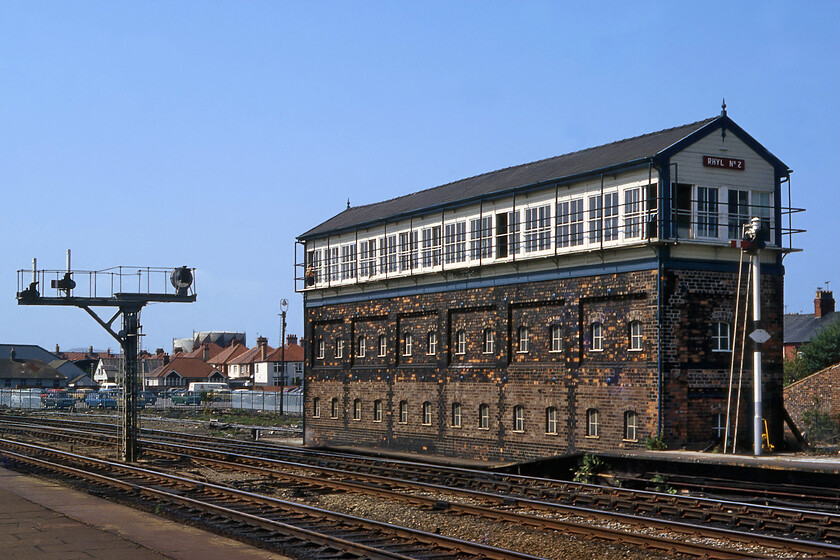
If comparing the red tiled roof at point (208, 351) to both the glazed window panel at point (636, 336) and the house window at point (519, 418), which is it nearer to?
the house window at point (519, 418)

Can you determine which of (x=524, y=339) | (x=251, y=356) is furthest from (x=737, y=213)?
(x=251, y=356)

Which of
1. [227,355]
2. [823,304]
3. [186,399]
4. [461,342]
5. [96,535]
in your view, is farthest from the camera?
[227,355]

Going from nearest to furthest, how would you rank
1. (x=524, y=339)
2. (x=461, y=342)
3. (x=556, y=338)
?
(x=556, y=338)
(x=524, y=339)
(x=461, y=342)

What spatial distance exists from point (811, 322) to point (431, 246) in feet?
148

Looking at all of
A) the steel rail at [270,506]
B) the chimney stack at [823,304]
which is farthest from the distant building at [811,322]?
the steel rail at [270,506]

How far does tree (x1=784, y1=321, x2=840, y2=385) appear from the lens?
5433 centimetres

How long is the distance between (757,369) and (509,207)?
30.7 ft

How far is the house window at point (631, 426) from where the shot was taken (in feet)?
81.2

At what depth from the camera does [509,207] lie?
1172 inches

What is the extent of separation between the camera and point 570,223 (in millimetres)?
27391

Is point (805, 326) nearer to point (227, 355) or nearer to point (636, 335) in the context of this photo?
point (636, 335)

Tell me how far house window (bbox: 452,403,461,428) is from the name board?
1117cm

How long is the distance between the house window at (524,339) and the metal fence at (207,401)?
35.1 m

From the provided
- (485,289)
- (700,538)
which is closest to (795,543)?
(700,538)
